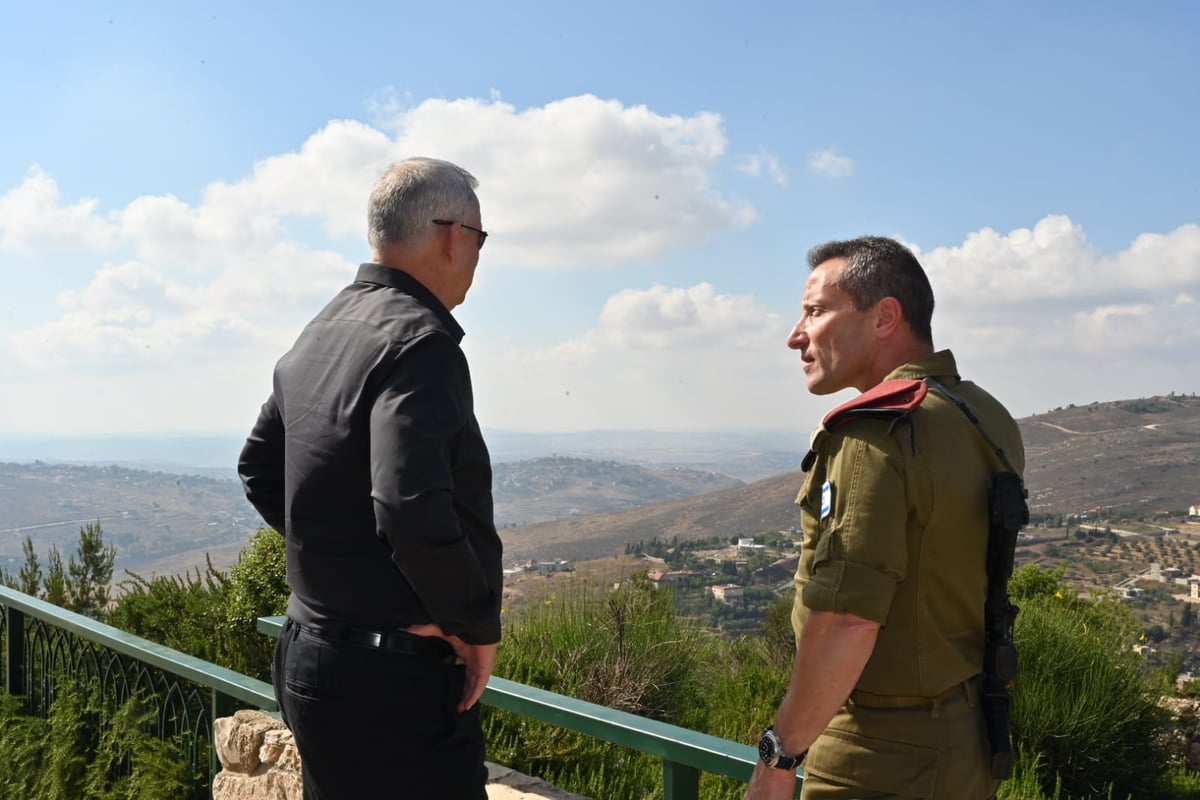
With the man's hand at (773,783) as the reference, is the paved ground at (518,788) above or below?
below

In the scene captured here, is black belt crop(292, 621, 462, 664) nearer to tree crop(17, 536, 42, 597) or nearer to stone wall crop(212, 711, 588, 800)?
stone wall crop(212, 711, 588, 800)

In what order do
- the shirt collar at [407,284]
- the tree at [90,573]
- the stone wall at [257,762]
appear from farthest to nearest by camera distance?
the tree at [90,573], the stone wall at [257,762], the shirt collar at [407,284]

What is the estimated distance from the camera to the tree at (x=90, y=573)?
8.35 metres

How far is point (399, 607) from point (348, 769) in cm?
34

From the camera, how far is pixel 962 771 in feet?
5.50

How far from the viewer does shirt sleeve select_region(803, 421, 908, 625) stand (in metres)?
1.59

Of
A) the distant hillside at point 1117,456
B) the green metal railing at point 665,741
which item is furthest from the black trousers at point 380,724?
the distant hillside at point 1117,456

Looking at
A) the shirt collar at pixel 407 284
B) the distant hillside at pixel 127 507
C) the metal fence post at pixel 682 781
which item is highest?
the shirt collar at pixel 407 284

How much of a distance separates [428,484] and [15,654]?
4.59 m

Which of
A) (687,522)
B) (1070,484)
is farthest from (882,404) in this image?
(687,522)

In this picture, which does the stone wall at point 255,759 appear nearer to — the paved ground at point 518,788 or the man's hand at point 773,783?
the paved ground at point 518,788

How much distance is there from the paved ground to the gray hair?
1.67 metres

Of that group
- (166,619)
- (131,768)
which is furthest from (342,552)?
(166,619)

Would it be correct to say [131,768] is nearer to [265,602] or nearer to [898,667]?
[265,602]
